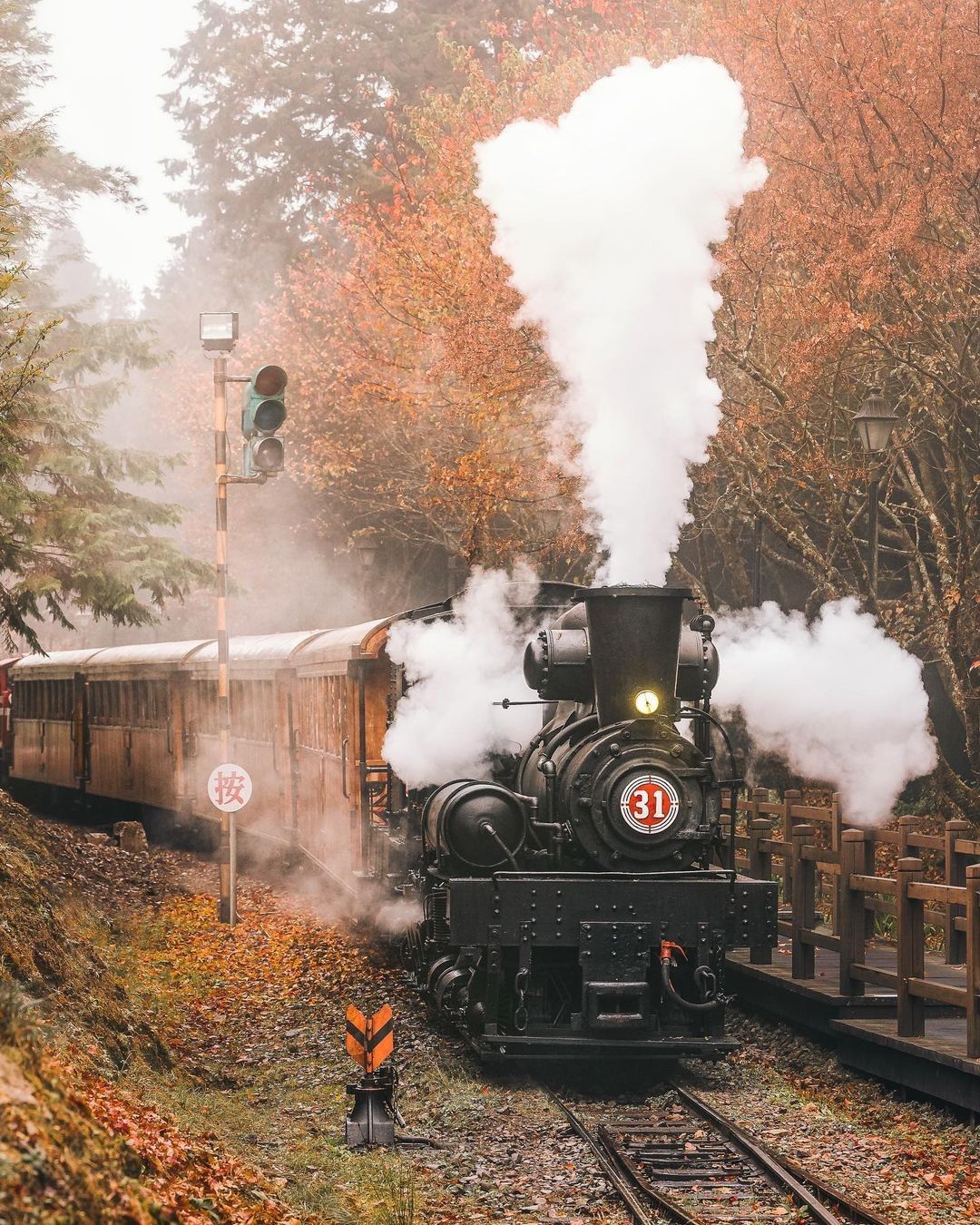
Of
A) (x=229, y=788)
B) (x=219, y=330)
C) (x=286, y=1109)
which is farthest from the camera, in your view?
(x=219, y=330)

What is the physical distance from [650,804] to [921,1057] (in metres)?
2.10

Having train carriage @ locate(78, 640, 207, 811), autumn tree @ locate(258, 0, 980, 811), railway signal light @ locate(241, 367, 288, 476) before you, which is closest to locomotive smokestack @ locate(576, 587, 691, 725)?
railway signal light @ locate(241, 367, 288, 476)

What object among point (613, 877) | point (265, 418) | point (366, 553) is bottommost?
point (613, 877)

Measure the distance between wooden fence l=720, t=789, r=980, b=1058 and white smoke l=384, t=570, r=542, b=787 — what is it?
2270mm

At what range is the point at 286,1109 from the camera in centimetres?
861

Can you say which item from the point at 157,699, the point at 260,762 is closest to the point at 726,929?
the point at 260,762

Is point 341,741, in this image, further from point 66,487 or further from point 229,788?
point 66,487

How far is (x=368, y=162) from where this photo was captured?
38281mm

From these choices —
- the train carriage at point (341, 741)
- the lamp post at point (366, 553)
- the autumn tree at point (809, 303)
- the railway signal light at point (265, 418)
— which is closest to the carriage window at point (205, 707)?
the train carriage at point (341, 741)

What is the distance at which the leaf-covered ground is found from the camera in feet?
15.4

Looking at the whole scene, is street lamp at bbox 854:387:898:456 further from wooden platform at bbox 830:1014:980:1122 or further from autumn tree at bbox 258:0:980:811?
wooden platform at bbox 830:1014:980:1122

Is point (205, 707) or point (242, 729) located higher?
point (205, 707)

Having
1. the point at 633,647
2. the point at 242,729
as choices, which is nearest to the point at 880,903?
the point at 633,647

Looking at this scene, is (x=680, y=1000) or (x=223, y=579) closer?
(x=680, y=1000)
